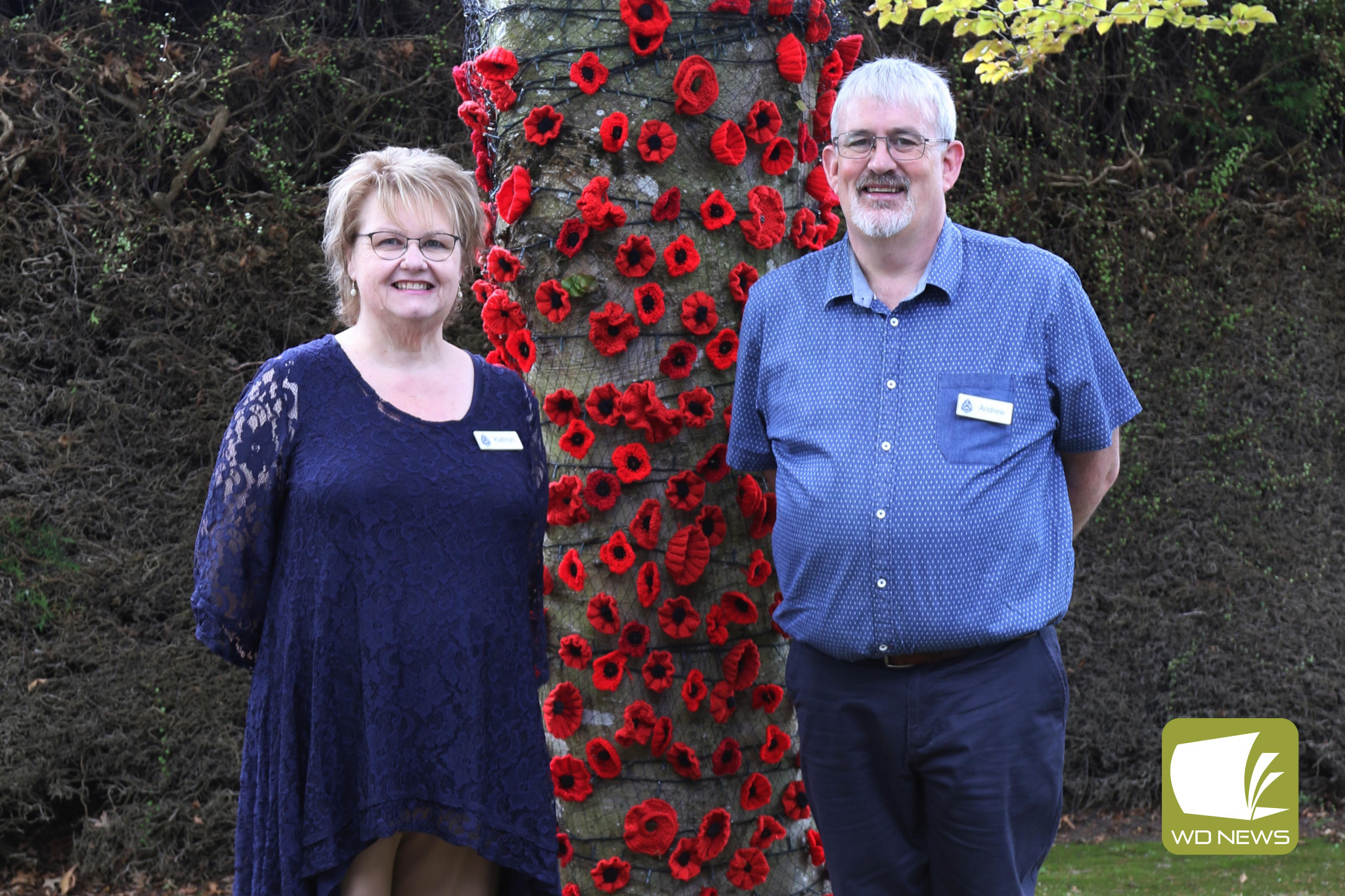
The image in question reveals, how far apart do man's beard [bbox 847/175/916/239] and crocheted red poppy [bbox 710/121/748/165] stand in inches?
19.3

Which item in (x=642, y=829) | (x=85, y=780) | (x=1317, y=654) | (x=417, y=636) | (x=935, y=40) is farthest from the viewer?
(x=1317, y=654)

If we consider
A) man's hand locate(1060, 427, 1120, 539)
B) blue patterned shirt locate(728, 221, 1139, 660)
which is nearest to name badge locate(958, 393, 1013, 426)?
blue patterned shirt locate(728, 221, 1139, 660)

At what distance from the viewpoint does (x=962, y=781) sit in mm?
2135

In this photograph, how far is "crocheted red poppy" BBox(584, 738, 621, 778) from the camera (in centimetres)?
263

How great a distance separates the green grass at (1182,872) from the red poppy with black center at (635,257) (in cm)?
317

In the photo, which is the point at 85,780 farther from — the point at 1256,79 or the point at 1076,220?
the point at 1256,79

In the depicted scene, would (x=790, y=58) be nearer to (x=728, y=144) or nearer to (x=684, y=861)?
(x=728, y=144)

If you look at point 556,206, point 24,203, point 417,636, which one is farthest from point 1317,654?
point 24,203

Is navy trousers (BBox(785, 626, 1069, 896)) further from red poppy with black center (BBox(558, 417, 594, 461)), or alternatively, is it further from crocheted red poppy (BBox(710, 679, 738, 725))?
red poppy with black center (BBox(558, 417, 594, 461))

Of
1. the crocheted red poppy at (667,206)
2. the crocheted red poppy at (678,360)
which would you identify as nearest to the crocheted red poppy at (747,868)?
the crocheted red poppy at (678,360)

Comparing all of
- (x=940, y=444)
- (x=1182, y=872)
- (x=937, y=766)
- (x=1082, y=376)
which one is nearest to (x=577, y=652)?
(x=937, y=766)

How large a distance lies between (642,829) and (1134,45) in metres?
4.47

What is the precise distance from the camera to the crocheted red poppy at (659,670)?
2625 mm

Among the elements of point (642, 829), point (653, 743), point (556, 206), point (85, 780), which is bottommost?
point (85, 780)
